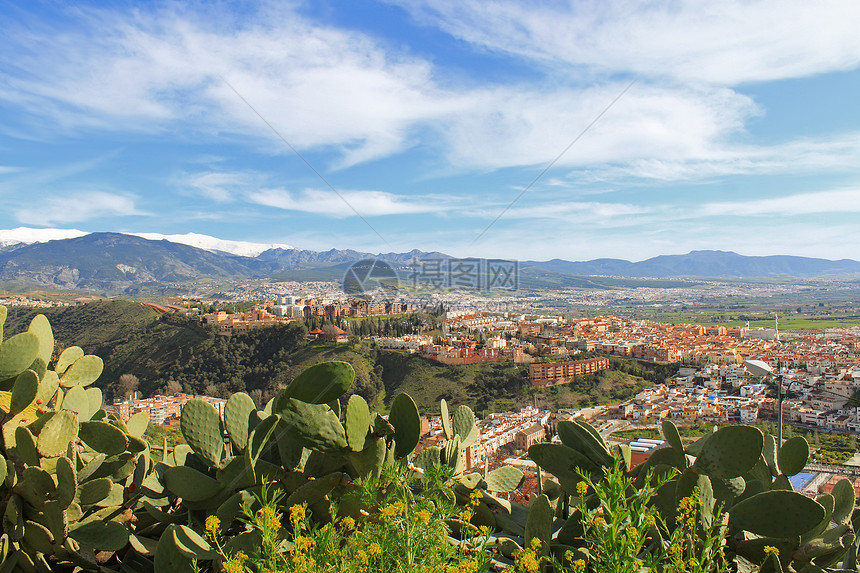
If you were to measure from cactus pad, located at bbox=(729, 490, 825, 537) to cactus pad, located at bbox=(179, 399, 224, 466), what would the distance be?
141 cm

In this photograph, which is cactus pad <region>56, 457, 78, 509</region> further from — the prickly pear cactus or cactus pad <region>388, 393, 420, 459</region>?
cactus pad <region>388, 393, 420, 459</region>

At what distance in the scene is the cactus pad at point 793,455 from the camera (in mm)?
1579

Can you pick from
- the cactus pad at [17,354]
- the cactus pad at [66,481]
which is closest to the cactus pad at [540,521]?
the cactus pad at [66,481]

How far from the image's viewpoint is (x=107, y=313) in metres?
32.2

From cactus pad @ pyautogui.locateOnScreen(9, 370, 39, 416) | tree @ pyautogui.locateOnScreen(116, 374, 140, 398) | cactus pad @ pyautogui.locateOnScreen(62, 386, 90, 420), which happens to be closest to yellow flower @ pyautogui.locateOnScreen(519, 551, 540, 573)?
cactus pad @ pyautogui.locateOnScreen(9, 370, 39, 416)

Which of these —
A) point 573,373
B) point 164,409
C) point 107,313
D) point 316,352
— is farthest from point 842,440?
point 107,313

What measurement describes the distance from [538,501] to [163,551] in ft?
2.84

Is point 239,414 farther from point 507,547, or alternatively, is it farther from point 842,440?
point 842,440

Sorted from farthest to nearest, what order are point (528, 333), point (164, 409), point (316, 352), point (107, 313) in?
1. point (107, 313)
2. point (528, 333)
3. point (316, 352)
4. point (164, 409)

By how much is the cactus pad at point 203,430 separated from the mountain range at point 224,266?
190 feet

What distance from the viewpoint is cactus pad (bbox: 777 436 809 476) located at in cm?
158

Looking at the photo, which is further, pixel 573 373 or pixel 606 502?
pixel 573 373

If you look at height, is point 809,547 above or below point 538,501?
below

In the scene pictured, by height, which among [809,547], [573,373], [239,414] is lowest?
[573,373]
